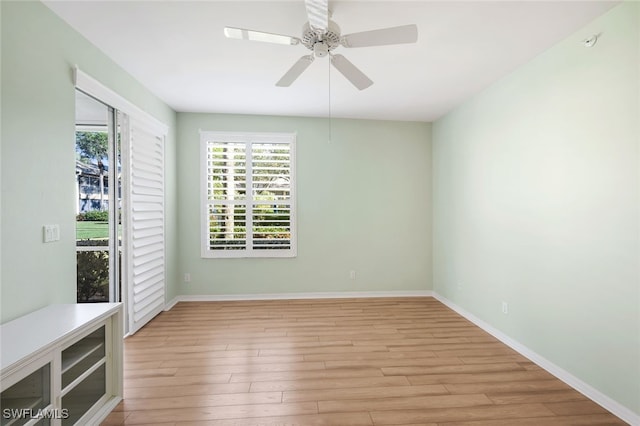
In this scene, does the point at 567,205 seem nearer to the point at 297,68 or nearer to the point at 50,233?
the point at 297,68

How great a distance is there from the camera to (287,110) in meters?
4.15

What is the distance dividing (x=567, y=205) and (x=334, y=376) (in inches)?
88.5

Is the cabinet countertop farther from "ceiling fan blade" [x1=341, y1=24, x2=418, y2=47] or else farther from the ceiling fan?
"ceiling fan blade" [x1=341, y1=24, x2=418, y2=47]

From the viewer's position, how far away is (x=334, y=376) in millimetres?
2396

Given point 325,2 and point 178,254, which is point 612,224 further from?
point 178,254

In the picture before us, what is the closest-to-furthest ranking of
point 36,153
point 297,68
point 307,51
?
point 36,153
point 297,68
point 307,51

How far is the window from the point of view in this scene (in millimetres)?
4355

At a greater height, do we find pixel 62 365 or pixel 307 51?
pixel 307 51

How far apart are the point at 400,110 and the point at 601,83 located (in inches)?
88.2

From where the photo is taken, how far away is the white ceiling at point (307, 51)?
2.03 metres

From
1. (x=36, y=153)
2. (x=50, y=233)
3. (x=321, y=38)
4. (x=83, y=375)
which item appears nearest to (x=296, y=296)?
(x=83, y=375)

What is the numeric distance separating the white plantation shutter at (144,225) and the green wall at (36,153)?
88 cm

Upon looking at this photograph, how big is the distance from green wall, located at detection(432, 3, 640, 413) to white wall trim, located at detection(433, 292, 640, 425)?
40 millimetres

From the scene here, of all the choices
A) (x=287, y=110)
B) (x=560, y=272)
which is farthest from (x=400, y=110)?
(x=560, y=272)
